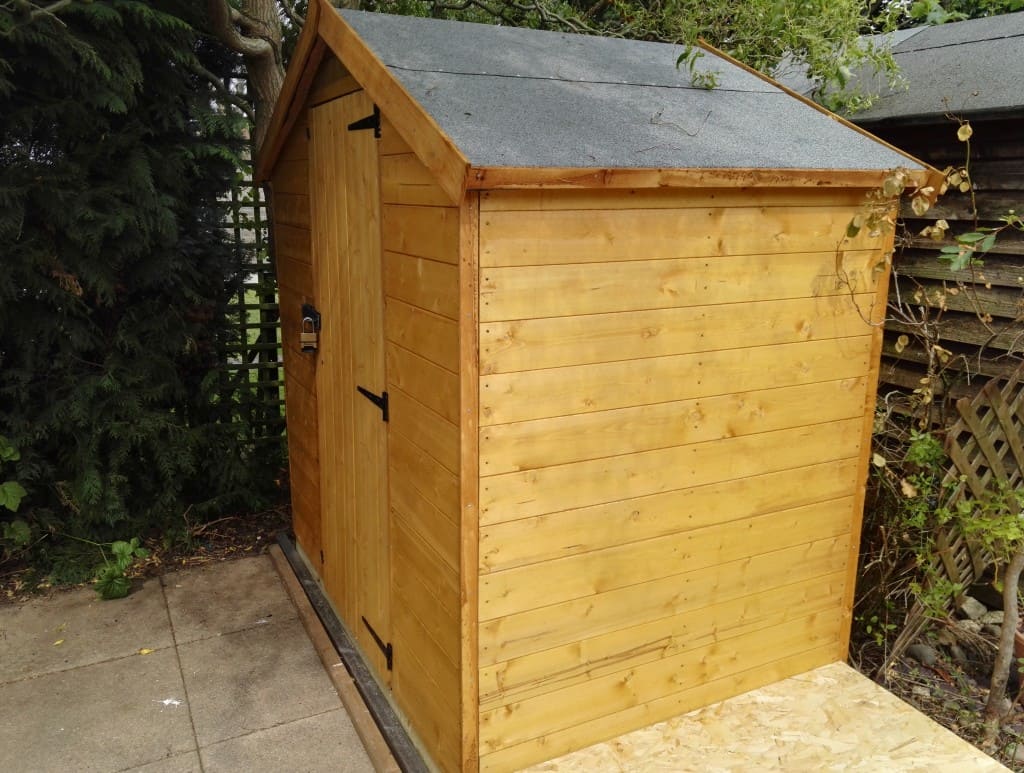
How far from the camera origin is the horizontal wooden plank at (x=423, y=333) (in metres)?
2.36

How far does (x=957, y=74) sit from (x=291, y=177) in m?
3.22

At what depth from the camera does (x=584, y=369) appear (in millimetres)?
2496

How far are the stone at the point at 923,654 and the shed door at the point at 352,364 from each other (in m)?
2.39

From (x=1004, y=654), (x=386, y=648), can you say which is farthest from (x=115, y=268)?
(x=1004, y=654)

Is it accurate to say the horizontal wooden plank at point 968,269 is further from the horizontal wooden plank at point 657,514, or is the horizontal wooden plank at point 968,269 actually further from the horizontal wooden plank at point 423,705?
the horizontal wooden plank at point 423,705

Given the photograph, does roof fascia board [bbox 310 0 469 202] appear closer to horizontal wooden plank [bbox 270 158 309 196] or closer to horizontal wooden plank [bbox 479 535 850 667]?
horizontal wooden plank [bbox 270 158 309 196]

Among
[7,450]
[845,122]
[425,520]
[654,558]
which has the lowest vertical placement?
[7,450]

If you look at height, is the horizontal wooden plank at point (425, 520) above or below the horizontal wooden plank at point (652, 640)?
above

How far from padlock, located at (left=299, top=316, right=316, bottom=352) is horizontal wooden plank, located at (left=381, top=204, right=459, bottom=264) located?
3.43 ft

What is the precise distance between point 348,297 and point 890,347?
2692 millimetres

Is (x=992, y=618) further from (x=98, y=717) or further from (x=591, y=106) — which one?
(x=98, y=717)

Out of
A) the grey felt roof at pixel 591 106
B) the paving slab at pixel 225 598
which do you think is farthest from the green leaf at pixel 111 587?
the grey felt roof at pixel 591 106

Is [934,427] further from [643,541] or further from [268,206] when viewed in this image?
[268,206]

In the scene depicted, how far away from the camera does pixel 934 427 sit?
3822 millimetres
